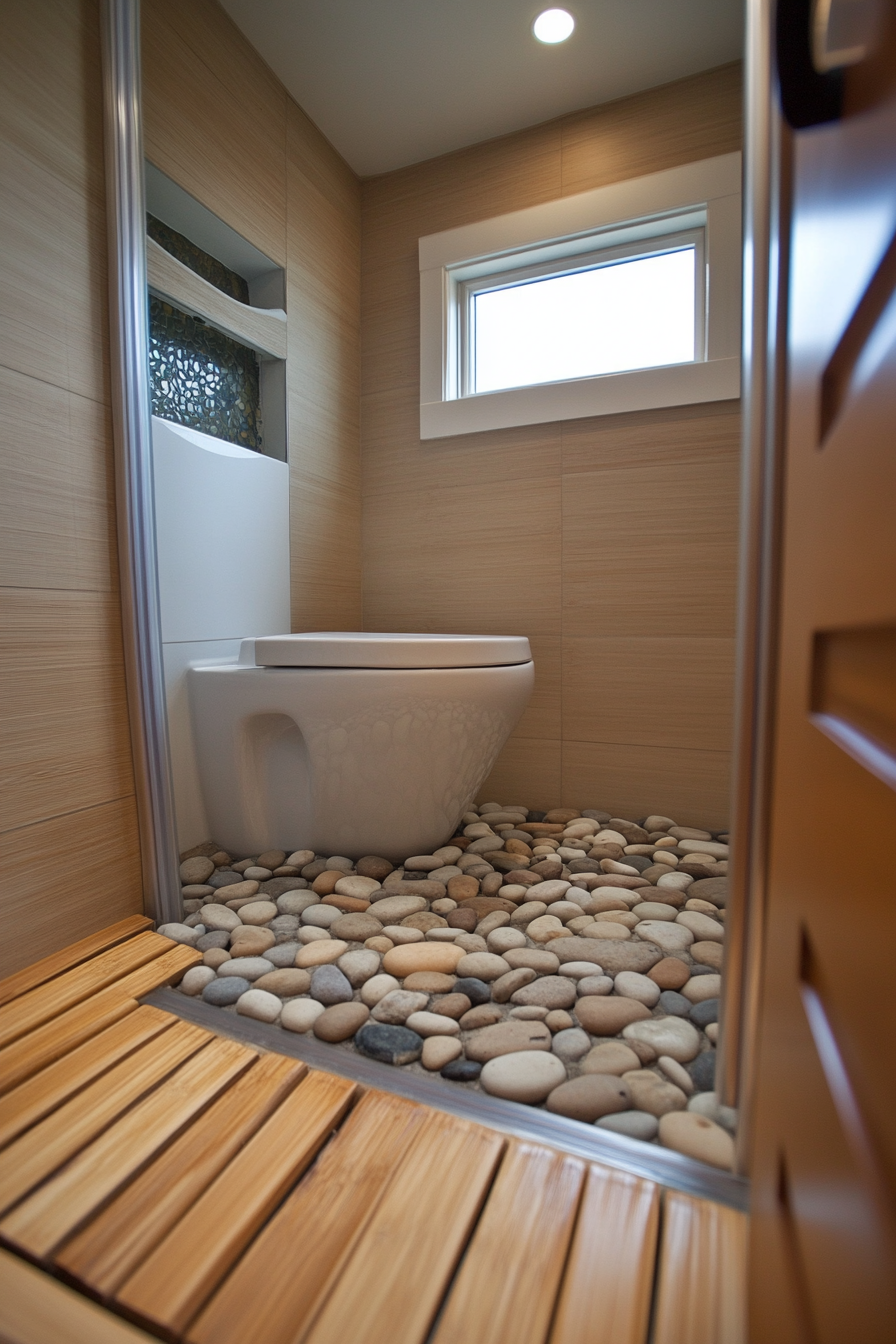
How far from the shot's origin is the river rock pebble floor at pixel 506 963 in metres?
0.78

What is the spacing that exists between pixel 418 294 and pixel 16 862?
1.81 meters

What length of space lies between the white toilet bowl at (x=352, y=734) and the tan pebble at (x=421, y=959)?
0.38m

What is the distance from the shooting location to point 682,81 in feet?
5.57

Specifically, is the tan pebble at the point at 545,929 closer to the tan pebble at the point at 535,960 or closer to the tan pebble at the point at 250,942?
the tan pebble at the point at 535,960

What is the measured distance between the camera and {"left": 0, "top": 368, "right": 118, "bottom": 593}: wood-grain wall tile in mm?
981

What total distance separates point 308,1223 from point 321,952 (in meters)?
0.47

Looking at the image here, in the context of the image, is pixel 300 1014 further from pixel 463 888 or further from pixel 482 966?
pixel 463 888

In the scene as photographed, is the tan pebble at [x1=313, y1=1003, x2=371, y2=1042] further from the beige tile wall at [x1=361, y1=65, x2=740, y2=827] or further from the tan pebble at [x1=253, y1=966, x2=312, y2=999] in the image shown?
the beige tile wall at [x1=361, y1=65, x2=740, y2=827]

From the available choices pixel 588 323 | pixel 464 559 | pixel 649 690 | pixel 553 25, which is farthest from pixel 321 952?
pixel 553 25

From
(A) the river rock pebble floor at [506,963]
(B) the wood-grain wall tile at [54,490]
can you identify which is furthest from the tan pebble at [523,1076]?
(B) the wood-grain wall tile at [54,490]

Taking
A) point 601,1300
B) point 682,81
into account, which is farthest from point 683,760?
point 682,81

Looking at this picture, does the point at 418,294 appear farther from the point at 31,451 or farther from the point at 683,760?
the point at 683,760

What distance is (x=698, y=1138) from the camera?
26.7 inches

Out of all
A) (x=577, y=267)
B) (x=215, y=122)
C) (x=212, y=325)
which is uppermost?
(x=215, y=122)
